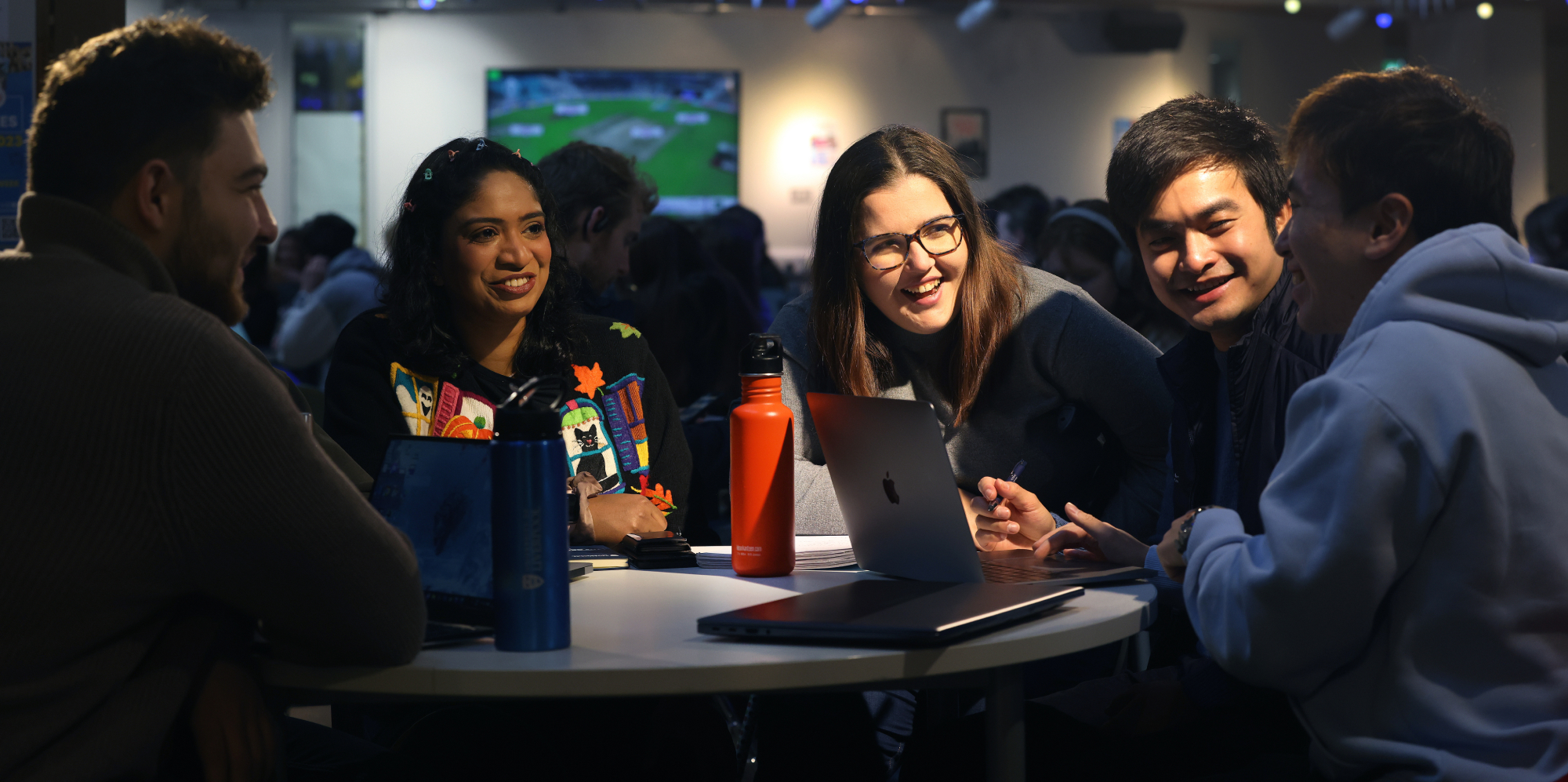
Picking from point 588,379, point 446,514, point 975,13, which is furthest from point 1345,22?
point 446,514

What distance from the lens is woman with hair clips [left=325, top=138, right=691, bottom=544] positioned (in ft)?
6.61

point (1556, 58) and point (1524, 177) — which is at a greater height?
point (1556, 58)

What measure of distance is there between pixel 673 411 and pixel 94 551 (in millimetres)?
1284

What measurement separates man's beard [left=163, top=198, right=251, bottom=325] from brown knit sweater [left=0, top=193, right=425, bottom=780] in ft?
0.47

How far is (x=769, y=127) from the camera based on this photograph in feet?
31.1

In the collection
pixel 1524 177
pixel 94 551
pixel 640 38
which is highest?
pixel 640 38

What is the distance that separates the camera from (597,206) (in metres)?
3.47

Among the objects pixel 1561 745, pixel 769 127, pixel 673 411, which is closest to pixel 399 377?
pixel 673 411

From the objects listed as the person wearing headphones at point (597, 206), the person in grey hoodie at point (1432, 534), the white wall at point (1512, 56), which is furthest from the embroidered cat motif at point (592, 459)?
the white wall at point (1512, 56)

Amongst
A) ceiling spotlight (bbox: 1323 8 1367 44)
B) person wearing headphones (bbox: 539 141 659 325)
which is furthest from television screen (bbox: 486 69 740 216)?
person wearing headphones (bbox: 539 141 659 325)

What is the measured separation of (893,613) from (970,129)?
8966 mm

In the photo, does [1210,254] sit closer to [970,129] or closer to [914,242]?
[914,242]

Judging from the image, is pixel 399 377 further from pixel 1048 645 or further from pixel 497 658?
pixel 1048 645

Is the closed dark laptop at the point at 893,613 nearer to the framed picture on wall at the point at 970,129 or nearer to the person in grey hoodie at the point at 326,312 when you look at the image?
the person in grey hoodie at the point at 326,312
